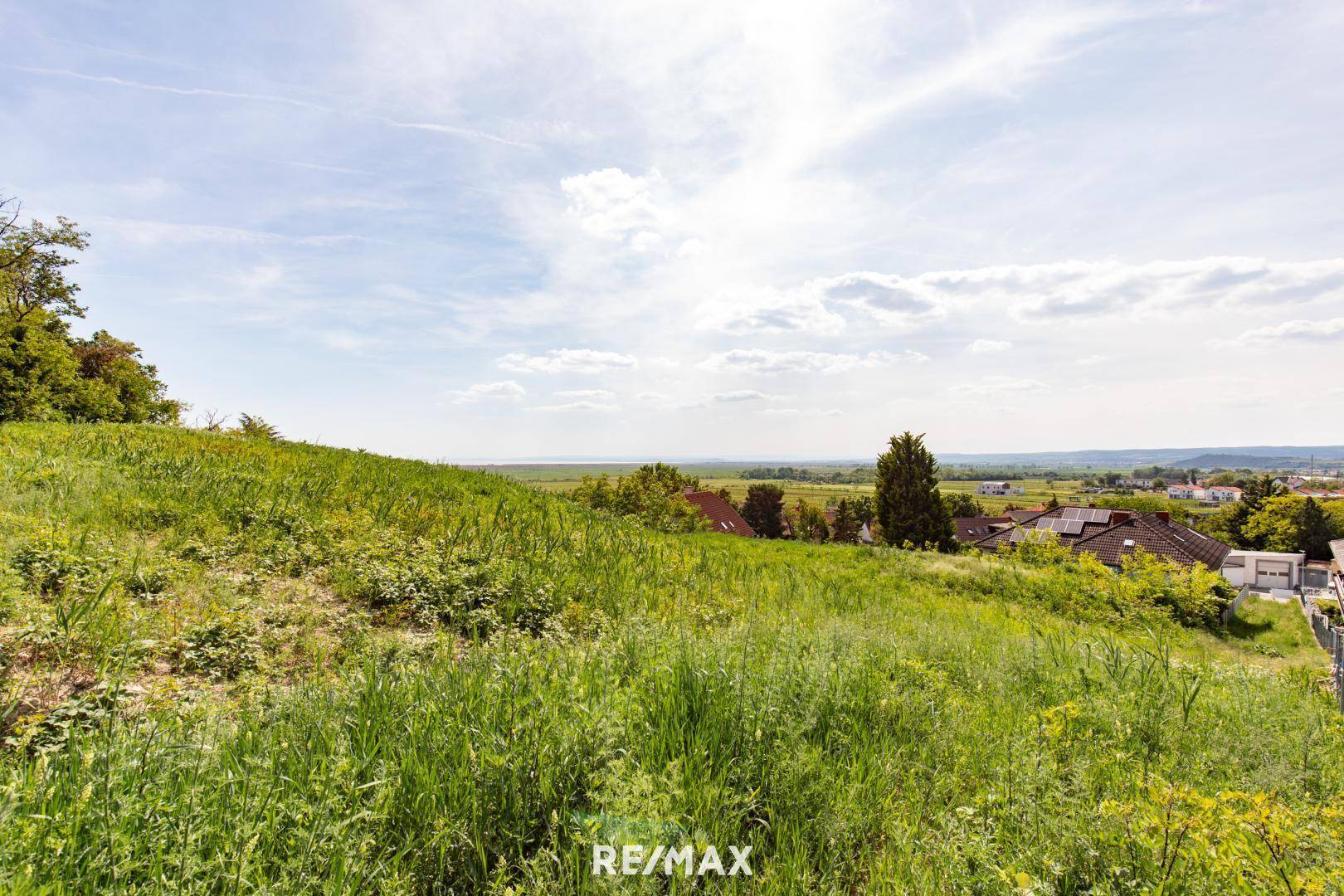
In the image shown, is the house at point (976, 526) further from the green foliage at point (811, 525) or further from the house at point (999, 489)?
the house at point (999, 489)

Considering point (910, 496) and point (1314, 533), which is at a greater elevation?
point (910, 496)

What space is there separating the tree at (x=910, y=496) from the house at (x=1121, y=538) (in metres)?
3.08

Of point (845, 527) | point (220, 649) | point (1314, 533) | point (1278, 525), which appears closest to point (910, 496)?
point (845, 527)

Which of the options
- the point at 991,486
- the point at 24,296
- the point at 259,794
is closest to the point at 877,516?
the point at 259,794

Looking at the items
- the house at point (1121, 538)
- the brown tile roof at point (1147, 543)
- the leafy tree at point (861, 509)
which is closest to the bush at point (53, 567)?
the house at point (1121, 538)

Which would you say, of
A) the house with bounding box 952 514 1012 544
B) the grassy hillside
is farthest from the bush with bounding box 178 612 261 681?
the house with bounding box 952 514 1012 544

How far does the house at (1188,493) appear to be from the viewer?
147500mm

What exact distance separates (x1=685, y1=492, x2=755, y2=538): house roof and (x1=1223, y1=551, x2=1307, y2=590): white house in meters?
47.4

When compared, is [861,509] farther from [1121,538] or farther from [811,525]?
[1121,538]

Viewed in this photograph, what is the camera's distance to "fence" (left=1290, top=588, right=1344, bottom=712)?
551 centimetres

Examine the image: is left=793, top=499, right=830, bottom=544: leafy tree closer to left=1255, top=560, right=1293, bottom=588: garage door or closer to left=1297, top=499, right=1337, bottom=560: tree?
left=1255, top=560, right=1293, bottom=588: garage door

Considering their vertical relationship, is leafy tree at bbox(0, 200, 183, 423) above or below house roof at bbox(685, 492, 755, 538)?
above

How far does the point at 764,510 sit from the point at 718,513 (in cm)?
2498

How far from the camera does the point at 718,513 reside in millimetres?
50500
